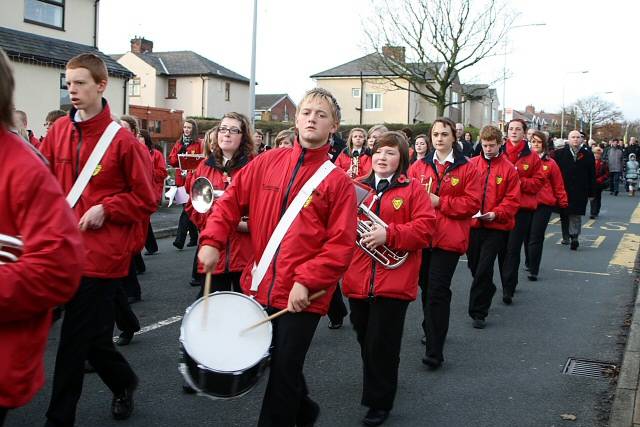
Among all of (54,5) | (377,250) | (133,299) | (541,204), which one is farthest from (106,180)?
(54,5)

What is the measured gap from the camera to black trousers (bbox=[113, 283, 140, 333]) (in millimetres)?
6004

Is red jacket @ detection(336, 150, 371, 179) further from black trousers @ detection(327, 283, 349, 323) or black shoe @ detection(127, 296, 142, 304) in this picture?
black shoe @ detection(127, 296, 142, 304)

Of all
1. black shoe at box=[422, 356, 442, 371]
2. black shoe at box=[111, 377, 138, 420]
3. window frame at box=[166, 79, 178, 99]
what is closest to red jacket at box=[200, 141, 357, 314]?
black shoe at box=[111, 377, 138, 420]

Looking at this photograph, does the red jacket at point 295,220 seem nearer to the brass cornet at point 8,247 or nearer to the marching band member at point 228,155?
the brass cornet at point 8,247

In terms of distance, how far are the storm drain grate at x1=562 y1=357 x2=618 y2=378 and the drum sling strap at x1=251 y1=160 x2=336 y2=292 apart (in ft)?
11.7

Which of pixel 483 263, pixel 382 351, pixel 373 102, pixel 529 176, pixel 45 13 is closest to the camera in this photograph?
pixel 382 351

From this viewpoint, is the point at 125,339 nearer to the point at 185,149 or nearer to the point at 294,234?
the point at 294,234

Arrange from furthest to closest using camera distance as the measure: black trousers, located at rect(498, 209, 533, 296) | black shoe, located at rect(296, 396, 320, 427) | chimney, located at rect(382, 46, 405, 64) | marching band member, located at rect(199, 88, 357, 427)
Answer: chimney, located at rect(382, 46, 405, 64) → black trousers, located at rect(498, 209, 533, 296) → black shoe, located at rect(296, 396, 320, 427) → marching band member, located at rect(199, 88, 357, 427)

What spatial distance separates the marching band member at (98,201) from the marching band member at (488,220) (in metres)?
4.10

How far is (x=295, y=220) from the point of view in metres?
3.54

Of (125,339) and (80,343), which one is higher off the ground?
(80,343)

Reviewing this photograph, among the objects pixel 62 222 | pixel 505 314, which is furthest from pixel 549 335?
pixel 62 222

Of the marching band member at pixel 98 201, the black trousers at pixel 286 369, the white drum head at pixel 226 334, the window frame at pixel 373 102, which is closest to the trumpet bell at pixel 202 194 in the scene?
the marching band member at pixel 98 201

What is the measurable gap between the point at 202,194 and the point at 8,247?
12.8 feet
